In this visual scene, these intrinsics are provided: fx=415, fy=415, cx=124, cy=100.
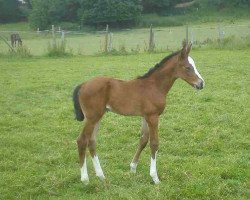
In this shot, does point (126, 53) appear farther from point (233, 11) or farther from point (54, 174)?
point (233, 11)

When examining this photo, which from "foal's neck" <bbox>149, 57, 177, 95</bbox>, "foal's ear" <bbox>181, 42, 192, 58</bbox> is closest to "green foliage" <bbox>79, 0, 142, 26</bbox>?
"foal's neck" <bbox>149, 57, 177, 95</bbox>

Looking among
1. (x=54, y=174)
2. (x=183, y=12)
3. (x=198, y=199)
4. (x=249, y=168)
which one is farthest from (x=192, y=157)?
(x=183, y=12)

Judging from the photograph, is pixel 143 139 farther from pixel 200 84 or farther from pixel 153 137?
pixel 200 84

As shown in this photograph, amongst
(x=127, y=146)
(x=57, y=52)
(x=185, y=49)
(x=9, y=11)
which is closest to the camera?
(x=185, y=49)

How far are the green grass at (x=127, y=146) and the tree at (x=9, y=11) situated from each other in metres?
56.1

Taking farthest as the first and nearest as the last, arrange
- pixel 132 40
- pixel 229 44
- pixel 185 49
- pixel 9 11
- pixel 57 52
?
pixel 9 11, pixel 132 40, pixel 229 44, pixel 57 52, pixel 185 49

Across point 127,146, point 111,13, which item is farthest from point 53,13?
point 127,146

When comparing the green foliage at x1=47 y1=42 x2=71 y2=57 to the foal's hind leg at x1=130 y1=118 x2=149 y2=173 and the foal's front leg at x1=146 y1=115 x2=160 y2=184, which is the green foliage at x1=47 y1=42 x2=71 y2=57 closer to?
the foal's hind leg at x1=130 y1=118 x2=149 y2=173

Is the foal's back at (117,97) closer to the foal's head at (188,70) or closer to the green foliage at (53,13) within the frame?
the foal's head at (188,70)

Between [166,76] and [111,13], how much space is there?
48.1 meters

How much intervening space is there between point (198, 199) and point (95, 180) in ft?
4.74

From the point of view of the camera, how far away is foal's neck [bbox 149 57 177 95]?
5652 mm

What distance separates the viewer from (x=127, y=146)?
7.25 m

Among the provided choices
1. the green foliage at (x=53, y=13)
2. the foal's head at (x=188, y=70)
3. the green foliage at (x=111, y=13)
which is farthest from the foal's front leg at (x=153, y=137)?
the green foliage at (x=53, y=13)
